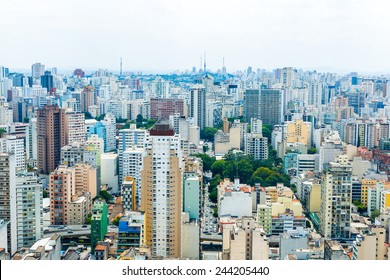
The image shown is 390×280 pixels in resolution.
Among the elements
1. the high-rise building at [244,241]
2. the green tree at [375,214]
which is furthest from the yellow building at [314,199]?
the high-rise building at [244,241]

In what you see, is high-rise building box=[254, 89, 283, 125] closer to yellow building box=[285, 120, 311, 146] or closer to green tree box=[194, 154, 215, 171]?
yellow building box=[285, 120, 311, 146]

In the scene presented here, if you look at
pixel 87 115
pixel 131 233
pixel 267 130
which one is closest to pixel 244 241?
pixel 131 233

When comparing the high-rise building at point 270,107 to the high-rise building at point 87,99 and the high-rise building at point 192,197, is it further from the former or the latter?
the high-rise building at point 192,197

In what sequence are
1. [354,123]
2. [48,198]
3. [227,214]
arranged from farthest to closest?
[354,123] < [48,198] < [227,214]

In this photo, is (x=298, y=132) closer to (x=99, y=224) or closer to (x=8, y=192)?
(x=99, y=224)

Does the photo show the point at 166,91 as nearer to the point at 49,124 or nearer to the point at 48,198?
the point at 49,124

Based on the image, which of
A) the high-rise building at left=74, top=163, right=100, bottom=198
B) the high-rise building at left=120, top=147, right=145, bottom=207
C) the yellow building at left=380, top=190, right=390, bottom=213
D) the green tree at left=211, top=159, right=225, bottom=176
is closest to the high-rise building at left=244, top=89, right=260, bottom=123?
the green tree at left=211, top=159, right=225, bottom=176
